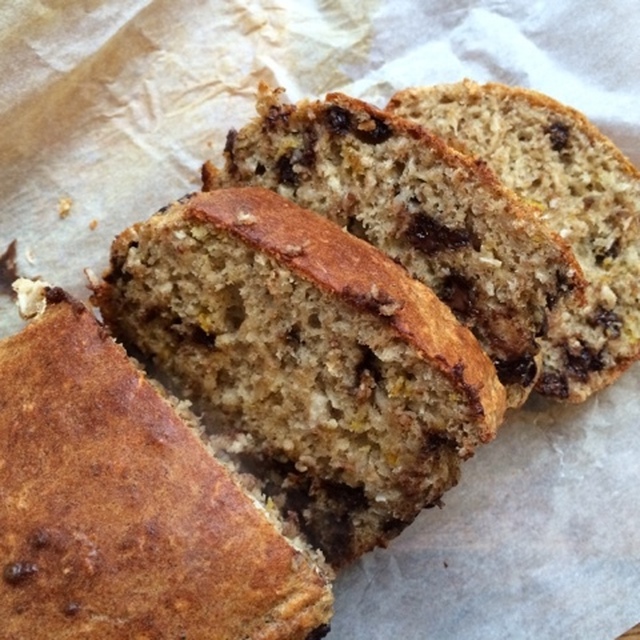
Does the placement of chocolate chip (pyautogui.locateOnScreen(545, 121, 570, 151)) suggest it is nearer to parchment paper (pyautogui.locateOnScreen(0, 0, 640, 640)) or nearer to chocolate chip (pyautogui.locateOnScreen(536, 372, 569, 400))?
parchment paper (pyautogui.locateOnScreen(0, 0, 640, 640))

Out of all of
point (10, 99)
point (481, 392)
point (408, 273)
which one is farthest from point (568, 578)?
point (10, 99)

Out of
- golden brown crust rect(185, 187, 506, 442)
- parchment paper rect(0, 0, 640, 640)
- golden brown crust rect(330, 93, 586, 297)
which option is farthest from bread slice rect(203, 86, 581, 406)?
parchment paper rect(0, 0, 640, 640)

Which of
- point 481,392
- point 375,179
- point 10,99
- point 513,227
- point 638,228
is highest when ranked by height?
point 10,99

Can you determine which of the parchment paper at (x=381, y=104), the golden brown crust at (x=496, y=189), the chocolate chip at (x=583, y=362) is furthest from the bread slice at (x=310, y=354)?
the chocolate chip at (x=583, y=362)

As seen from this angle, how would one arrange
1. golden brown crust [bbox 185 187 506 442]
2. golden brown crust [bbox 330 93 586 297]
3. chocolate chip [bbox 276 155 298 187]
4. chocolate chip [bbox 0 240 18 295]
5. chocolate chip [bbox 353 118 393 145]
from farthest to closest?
chocolate chip [bbox 0 240 18 295]
chocolate chip [bbox 276 155 298 187]
chocolate chip [bbox 353 118 393 145]
golden brown crust [bbox 330 93 586 297]
golden brown crust [bbox 185 187 506 442]

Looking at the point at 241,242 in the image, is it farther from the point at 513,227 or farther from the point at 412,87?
the point at 412,87

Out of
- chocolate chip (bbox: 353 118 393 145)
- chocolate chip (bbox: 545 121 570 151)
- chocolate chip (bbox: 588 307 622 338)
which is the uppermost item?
chocolate chip (bbox: 353 118 393 145)

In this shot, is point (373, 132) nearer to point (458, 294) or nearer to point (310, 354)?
point (458, 294)
